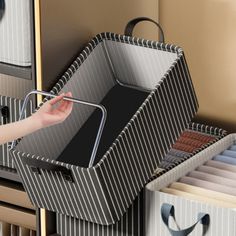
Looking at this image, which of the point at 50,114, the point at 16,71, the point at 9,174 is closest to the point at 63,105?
the point at 50,114

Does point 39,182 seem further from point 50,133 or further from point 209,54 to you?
point 209,54

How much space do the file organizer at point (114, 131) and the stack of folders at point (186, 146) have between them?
0.13 metres

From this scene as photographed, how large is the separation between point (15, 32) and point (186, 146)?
494 mm

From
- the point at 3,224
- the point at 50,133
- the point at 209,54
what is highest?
the point at 209,54

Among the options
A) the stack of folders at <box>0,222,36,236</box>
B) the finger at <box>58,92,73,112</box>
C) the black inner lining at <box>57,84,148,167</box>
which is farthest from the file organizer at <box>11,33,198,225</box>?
the stack of folders at <box>0,222,36,236</box>

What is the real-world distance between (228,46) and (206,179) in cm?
43

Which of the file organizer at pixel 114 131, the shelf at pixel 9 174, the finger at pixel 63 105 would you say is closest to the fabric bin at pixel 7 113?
the shelf at pixel 9 174

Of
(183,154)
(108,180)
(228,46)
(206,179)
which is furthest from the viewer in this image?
(228,46)

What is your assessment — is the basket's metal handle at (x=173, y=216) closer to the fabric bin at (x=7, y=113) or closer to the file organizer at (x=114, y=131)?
the file organizer at (x=114, y=131)

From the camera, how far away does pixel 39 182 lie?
1.90m

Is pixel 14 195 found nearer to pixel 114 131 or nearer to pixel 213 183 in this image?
pixel 114 131

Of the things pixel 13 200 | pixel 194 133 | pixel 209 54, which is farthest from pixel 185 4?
pixel 13 200

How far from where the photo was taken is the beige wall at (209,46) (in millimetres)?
2281

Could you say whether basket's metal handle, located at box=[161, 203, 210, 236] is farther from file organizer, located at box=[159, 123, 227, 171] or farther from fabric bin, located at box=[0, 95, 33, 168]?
fabric bin, located at box=[0, 95, 33, 168]
